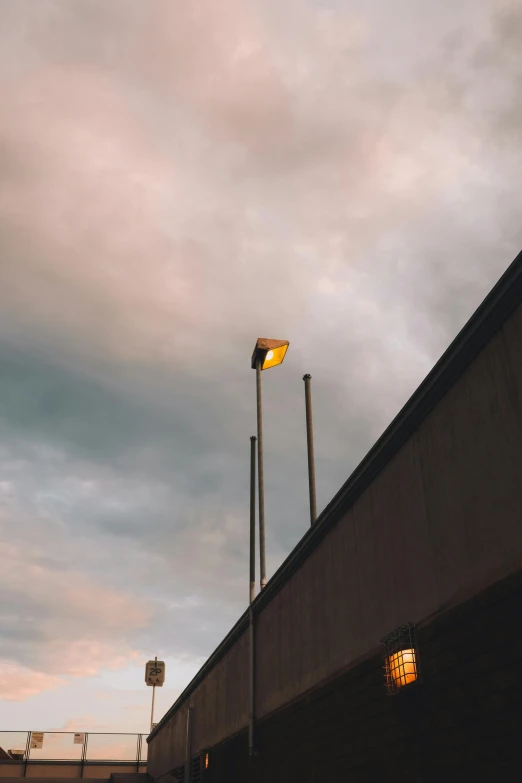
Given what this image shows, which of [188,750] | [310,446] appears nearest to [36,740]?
[188,750]

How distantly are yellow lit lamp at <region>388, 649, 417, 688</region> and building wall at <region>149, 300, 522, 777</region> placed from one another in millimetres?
320

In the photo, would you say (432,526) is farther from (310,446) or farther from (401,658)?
(310,446)

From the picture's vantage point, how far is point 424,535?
6387 millimetres

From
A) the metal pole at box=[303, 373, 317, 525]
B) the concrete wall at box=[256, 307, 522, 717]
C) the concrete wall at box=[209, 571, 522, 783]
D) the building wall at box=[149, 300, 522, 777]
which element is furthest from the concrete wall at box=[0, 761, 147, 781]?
the concrete wall at box=[209, 571, 522, 783]

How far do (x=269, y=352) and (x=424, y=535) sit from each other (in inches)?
353

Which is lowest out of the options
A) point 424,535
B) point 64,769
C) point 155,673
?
point 424,535

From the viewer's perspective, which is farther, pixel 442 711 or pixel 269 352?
pixel 269 352

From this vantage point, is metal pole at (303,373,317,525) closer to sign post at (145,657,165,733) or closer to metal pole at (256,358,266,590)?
metal pole at (256,358,266,590)

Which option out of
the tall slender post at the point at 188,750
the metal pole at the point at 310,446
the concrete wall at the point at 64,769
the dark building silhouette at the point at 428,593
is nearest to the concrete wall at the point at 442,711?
the dark building silhouette at the point at 428,593

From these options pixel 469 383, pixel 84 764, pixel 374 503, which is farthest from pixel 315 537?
pixel 84 764

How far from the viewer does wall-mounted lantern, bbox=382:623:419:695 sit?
616 centimetres

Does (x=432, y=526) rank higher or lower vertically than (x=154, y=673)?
lower

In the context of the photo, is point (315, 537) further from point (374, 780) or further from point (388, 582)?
point (374, 780)

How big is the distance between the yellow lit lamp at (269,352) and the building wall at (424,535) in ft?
18.5
